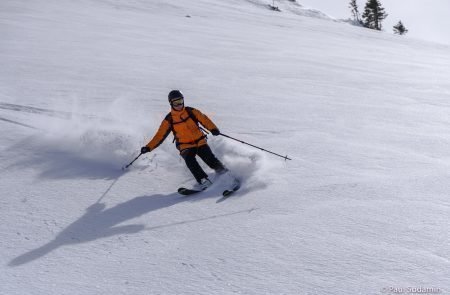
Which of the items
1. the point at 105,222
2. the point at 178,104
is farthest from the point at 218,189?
the point at 105,222

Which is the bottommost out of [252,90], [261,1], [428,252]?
[428,252]

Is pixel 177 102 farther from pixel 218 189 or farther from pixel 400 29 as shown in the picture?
pixel 400 29

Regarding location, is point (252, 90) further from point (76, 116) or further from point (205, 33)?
point (205, 33)

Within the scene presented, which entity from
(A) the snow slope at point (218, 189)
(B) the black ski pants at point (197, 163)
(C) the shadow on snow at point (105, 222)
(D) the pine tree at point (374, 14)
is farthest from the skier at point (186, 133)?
(D) the pine tree at point (374, 14)

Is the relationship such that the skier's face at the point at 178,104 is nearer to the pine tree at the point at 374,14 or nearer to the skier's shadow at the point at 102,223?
the skier's shadow at the point at 102,223

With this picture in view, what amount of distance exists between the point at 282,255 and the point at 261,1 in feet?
172

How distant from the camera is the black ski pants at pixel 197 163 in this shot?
18.4 feet

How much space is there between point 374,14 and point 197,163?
62.4 m

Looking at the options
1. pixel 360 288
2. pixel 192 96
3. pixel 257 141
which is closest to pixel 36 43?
pixel 192 96

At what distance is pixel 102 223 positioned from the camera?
4578 mm

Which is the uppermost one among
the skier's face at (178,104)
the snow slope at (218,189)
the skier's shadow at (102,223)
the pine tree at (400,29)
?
the pine tree at (400,29)

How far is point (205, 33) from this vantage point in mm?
20344

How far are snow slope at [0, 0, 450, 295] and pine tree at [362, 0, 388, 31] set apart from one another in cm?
5304

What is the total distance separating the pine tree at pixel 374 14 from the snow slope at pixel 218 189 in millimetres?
53037
